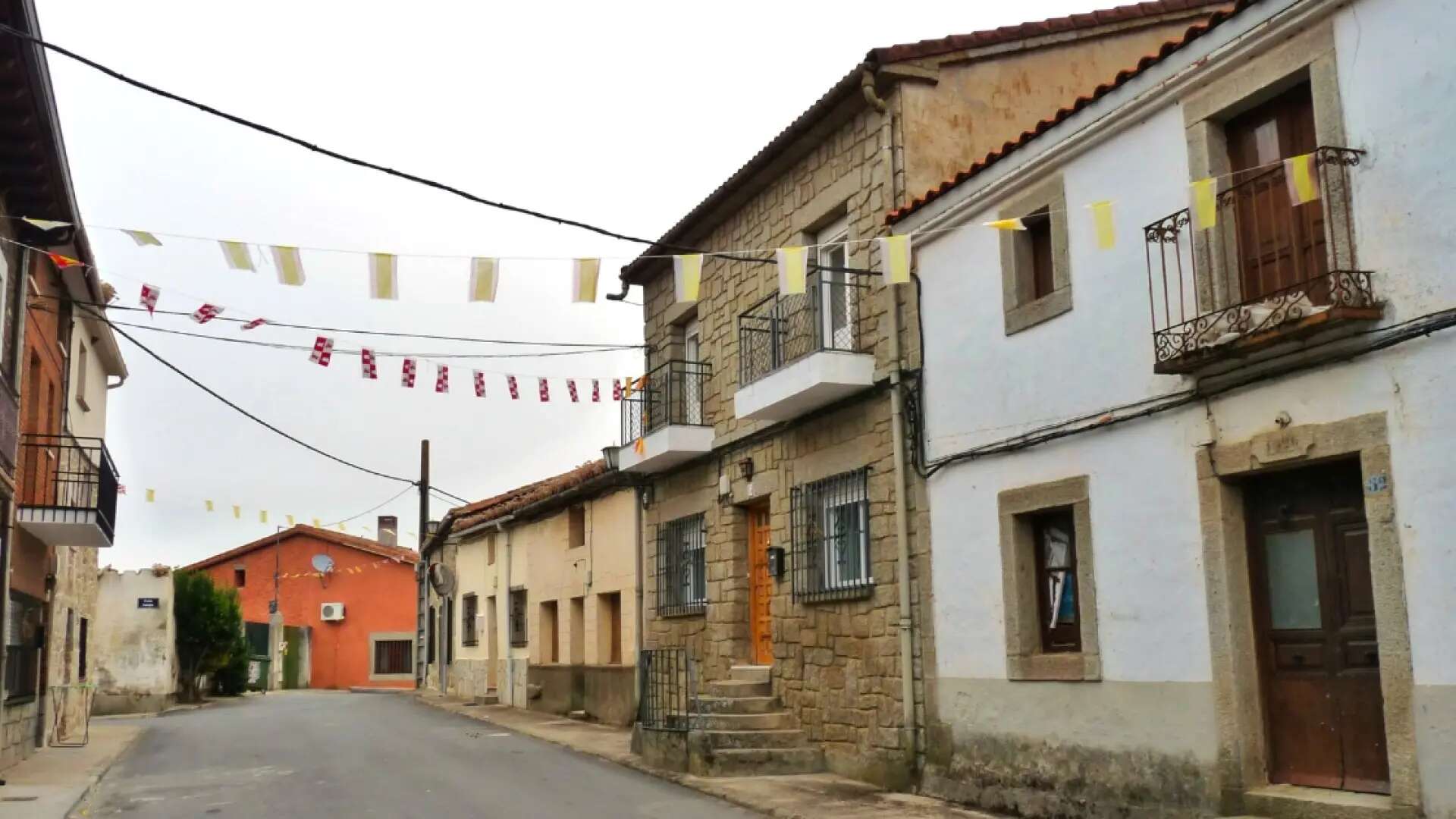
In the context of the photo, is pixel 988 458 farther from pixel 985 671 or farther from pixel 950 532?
pixel 985 671

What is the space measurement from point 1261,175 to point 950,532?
4014 millimetres

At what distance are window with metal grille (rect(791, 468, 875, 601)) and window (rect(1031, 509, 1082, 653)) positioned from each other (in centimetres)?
212

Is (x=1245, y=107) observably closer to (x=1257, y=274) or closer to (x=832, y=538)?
(x=1257, y=274)

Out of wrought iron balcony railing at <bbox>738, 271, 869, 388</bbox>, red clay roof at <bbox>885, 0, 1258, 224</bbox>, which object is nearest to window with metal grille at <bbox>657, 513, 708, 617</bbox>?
wrought iron balcony railing at <bbox>738, 271, 869, 388</bbox>

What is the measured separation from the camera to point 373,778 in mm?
12734

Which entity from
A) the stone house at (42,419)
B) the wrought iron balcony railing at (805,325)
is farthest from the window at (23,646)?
the wrought iron balcony railing at (805,325)

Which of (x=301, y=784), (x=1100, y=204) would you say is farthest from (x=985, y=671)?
(x=301, y=784)

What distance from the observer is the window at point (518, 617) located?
23453 mm

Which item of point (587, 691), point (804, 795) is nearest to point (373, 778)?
point (804, 795)

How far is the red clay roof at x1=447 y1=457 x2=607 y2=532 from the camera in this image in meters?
19.9

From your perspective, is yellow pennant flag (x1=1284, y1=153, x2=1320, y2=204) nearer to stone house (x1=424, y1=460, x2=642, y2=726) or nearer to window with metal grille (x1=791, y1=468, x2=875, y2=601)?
window with metal grille (x1=791, y1=468, x2=875, y2=601)

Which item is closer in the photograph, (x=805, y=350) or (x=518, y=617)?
(x=805, y=350)

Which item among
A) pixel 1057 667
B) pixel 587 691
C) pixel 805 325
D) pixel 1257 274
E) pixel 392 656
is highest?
pixel 805 325

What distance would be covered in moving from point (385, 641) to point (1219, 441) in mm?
38595
